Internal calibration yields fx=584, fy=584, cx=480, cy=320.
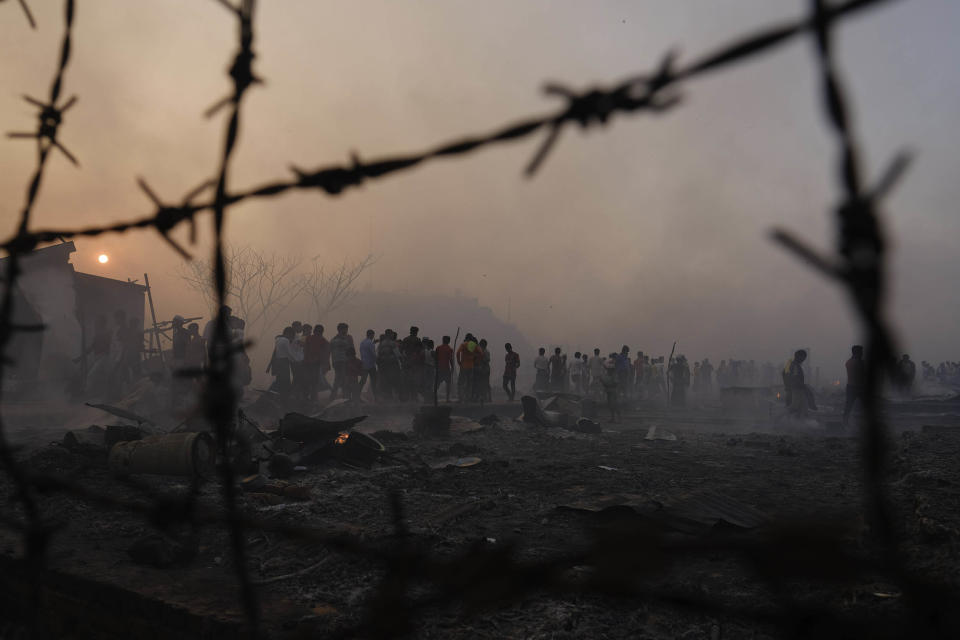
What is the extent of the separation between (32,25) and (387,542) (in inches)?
139

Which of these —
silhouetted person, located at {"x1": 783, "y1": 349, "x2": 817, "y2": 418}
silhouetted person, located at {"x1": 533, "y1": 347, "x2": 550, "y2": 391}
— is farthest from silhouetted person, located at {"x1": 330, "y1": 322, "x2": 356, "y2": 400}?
silhouetted person, located at {"x1": 783, "y1": 349, "x2": 817, "y2": 418}

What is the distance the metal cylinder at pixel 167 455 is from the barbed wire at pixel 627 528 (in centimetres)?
490

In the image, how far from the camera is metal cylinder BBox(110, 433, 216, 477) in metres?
5.70

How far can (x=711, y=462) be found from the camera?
8.62 m

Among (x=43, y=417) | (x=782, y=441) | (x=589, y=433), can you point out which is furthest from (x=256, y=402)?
(x=782, y=441)

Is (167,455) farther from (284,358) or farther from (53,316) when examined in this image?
(53,316)

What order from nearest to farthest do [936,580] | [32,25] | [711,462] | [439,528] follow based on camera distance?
[32,25] < [936,580] < [439,528] < [711,462]

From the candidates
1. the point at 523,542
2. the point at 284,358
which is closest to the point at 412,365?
the point at 284,358

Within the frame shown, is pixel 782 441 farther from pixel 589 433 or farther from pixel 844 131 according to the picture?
pixel 844 131

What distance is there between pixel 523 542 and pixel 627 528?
3859mm

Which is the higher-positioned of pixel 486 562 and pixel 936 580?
pixel 486 562

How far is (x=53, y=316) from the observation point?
63.9 ft

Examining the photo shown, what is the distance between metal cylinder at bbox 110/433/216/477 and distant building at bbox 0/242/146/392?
10.5 meters

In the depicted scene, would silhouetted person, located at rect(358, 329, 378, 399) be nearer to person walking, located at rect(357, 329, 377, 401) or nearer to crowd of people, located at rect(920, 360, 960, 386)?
person walking, located at rect(357, 329, 377, 401)
